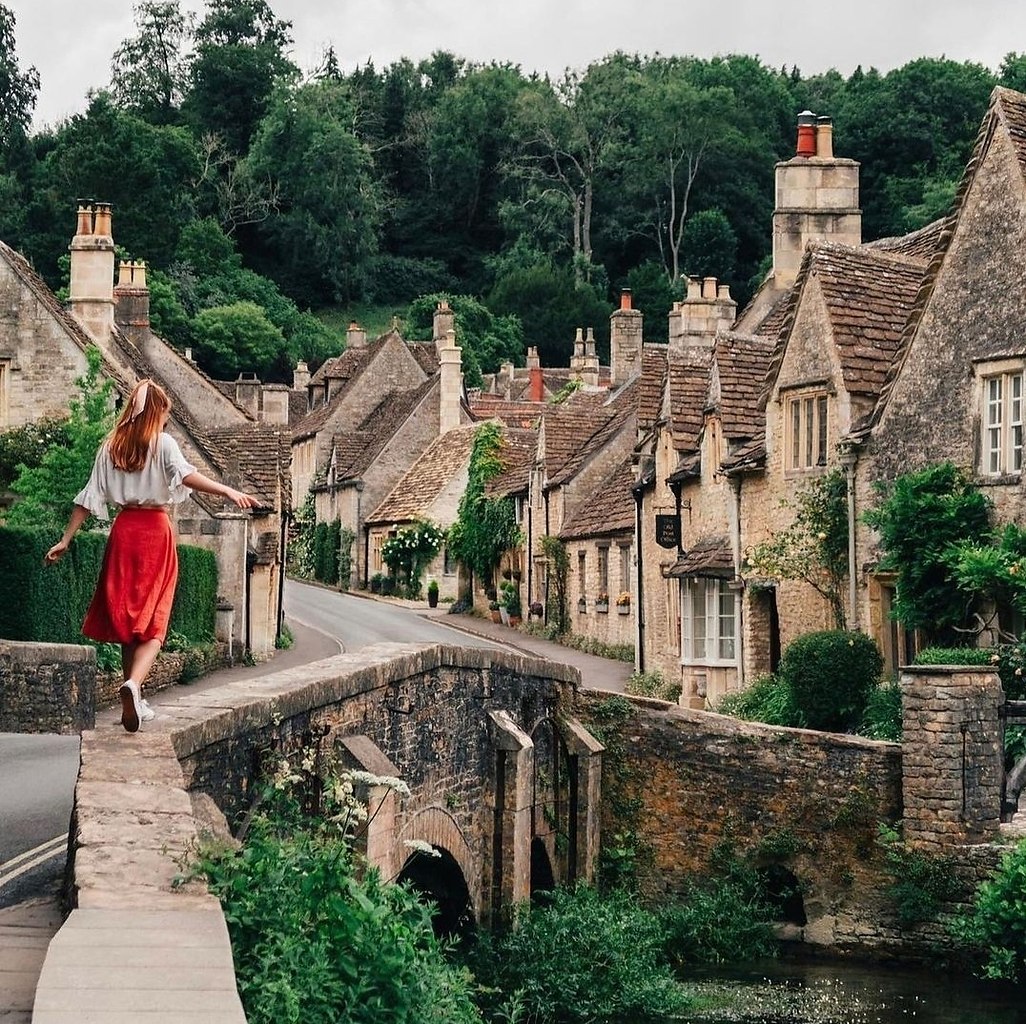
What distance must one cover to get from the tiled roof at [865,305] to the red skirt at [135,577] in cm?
1832

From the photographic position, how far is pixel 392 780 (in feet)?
40.0

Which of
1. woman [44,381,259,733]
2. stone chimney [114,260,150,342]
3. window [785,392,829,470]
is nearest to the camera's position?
woman [44,381,259,733]

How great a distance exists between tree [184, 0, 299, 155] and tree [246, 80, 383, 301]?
985cm

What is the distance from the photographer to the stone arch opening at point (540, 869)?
75.5ft

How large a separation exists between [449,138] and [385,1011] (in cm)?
12621

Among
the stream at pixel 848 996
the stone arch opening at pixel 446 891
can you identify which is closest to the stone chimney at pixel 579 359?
the stream at pixel 848 996

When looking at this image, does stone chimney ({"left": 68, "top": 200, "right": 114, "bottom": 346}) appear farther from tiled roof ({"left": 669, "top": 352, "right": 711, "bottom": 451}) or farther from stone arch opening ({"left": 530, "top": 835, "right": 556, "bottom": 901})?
stone arch opening ({"left": 530, "top": 835, "right": 556, "bottom": 901})

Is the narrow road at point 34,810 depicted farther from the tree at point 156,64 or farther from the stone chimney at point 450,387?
the tree at point 156,64

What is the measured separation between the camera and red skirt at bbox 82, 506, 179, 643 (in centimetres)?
1152

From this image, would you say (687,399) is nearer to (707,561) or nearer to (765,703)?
(707,561)

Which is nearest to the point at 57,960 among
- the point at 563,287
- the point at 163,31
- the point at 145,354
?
the point at 145,354

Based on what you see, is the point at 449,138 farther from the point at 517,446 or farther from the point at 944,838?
the point at 944,838

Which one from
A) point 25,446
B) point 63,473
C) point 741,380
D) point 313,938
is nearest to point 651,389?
point 741,380

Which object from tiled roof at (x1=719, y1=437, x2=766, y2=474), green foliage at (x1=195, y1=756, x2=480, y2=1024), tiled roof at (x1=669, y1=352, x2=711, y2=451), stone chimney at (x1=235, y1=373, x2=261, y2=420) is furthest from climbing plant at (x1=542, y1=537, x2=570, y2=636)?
stone chimney at (x1=235, y1=373, x2=261, y2=420)
